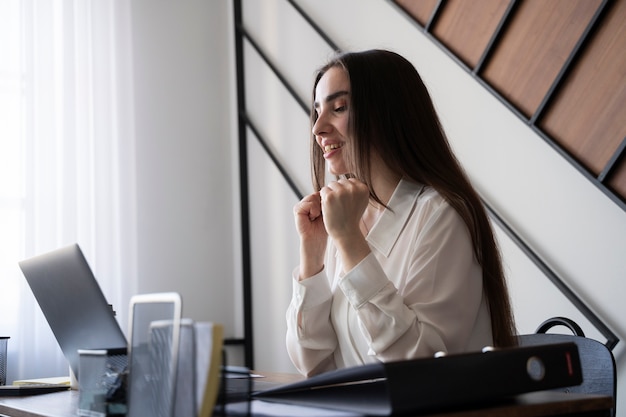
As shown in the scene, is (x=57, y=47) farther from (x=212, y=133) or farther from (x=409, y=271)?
A: (x=409, y=271)

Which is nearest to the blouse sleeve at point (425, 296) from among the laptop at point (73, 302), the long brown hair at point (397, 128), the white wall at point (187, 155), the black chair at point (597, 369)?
the long brown hair at point (397, 128)

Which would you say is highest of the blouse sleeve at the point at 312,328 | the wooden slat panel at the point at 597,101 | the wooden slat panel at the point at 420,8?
the wooden slat panel at the point at 420,8

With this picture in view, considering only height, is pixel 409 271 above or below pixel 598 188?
below

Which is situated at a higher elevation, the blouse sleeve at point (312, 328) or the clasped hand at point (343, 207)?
the clasped hand at point (343, 207)

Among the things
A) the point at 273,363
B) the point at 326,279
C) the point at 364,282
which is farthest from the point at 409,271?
the point at 273,363

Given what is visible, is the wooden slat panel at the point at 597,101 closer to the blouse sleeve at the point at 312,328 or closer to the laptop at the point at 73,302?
the blouse sleeve at the point at 312,328

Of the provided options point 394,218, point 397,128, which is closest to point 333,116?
point 397,128

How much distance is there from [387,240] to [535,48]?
115cm

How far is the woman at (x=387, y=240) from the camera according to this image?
1.24 m

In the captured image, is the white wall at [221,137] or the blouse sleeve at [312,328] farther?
the white wall at [221,137]

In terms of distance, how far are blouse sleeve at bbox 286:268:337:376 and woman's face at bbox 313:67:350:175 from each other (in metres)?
0.27

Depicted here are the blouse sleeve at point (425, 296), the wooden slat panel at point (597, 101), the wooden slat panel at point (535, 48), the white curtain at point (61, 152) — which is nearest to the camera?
the blouse sleeve at point (425, 296)

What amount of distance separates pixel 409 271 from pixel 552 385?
1.60ft

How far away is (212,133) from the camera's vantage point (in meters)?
3.92
